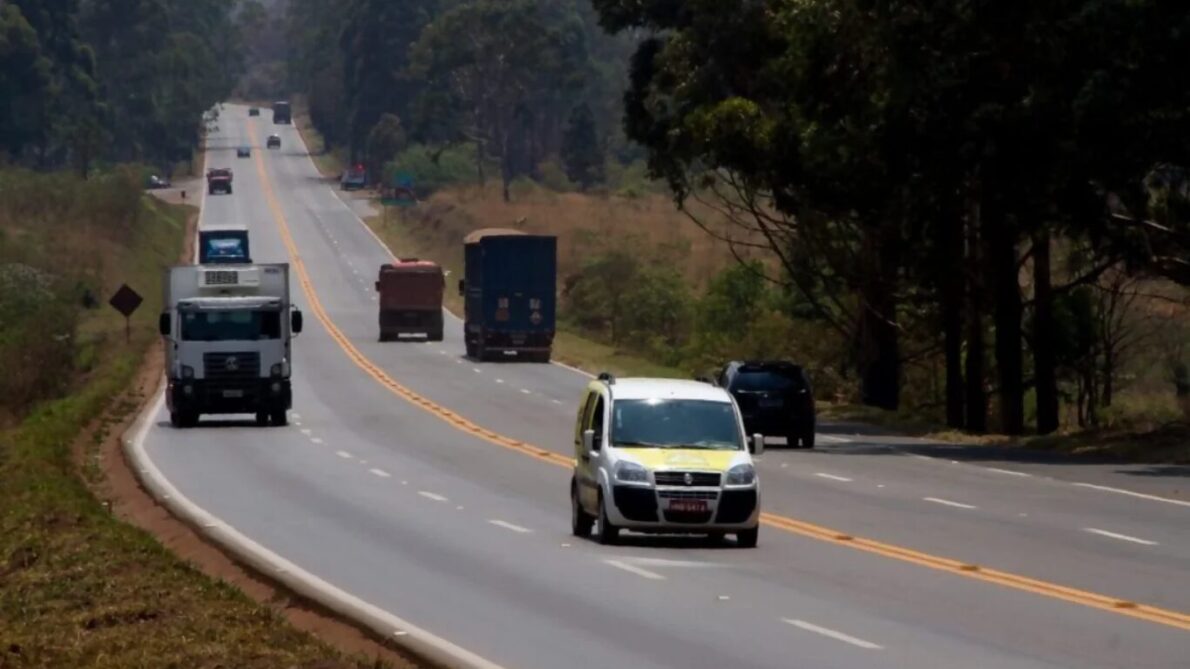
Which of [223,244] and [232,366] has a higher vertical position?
[223,244]

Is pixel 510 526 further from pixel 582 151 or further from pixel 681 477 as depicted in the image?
pixel 582 151

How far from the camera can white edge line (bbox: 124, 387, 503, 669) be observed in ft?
44.1

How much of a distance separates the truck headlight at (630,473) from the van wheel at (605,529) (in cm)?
39

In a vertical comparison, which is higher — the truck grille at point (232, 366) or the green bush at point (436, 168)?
the green bush at point (436, 168)

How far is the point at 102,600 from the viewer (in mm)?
16859

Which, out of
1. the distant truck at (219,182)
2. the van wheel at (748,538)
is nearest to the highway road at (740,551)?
the van wheel at (748,538)

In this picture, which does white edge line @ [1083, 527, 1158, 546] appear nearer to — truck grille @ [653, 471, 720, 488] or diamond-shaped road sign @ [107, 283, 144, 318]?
truck grille @ [653, 471, 720, 488]

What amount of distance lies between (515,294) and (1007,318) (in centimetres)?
2585

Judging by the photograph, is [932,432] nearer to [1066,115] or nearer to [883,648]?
[1066,115]

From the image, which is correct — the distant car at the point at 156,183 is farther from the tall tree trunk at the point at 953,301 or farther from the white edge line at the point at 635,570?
the white edge line at the point at 635,570

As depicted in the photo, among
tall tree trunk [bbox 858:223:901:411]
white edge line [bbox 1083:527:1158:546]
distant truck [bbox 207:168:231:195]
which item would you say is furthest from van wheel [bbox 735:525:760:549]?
distant truck [bbox 207:168:231:195]

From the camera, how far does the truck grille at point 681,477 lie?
21.2 metres

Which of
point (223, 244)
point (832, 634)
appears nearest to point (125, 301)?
point (223, 244)

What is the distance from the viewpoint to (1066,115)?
3475cm
